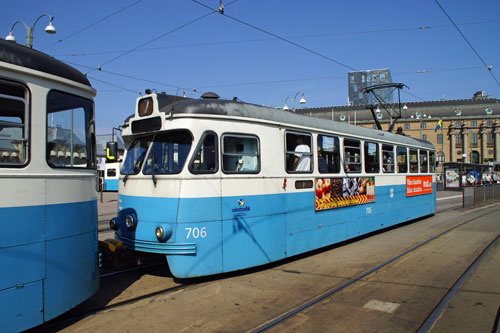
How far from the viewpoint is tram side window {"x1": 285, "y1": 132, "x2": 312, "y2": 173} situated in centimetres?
721

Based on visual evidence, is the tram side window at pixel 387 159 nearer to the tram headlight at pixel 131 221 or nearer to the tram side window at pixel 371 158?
the tram side window at pixel 371 158

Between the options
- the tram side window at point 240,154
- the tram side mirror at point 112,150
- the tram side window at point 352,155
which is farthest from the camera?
the tram side window at point 352,155

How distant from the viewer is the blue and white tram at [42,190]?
12.1ft

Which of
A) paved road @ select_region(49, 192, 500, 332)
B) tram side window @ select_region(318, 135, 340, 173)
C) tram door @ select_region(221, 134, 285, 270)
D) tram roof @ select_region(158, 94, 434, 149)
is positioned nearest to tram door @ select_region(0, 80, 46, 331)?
paved road @ select_region(49, 192, 500, 332)

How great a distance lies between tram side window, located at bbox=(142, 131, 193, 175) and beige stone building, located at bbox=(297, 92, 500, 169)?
71.5 metres

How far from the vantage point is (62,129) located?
14.2 ft

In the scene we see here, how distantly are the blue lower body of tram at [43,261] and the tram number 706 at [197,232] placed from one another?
1.44 metres

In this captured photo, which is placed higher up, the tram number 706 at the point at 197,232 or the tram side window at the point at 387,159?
the tram side window at the point at 387,159

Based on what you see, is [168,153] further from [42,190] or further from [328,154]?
[328,154]

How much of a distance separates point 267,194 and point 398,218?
6.76 metres

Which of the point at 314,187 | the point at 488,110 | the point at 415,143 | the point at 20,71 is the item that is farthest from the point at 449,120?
the point at 20,71

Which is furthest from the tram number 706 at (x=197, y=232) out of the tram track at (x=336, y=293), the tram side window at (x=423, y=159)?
the tram side window at (x=423, y=159)

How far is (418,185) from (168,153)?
33.2 feet

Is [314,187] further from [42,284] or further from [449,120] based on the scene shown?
[449,120]
